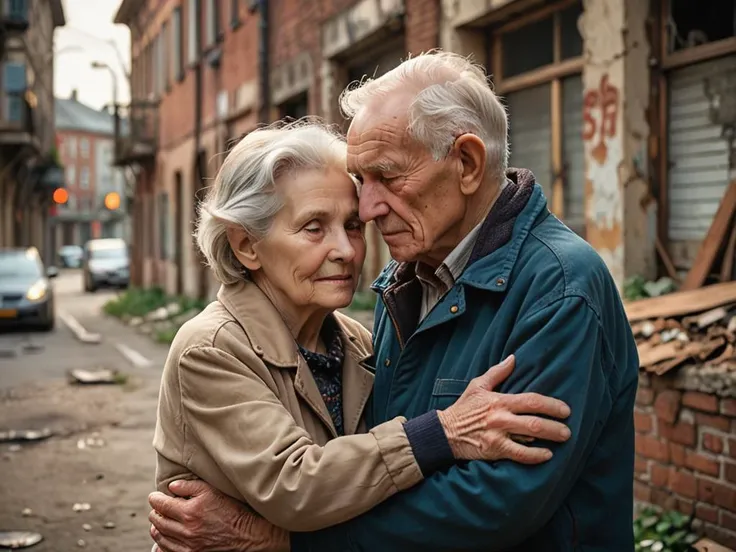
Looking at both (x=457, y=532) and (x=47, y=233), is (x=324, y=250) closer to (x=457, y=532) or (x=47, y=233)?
(x=457, y=532)

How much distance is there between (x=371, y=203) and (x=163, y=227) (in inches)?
991

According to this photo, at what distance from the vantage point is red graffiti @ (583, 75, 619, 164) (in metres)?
6.46

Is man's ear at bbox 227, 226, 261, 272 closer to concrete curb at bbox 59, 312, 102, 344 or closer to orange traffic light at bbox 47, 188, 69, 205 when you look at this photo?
concrete curb at bbox 59, 312, 102, 344

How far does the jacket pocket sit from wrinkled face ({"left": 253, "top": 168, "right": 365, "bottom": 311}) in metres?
0.42

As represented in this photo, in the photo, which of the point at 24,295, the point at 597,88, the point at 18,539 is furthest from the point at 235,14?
the point at 18,539

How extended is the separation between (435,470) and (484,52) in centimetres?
711

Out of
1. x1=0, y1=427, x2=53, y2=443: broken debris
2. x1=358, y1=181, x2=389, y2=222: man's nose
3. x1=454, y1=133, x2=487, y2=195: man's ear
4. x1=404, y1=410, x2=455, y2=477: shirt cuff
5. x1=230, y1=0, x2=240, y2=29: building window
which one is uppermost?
x1=230, y1=0, x2=240, y2=29: building window

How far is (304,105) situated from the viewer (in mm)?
14055

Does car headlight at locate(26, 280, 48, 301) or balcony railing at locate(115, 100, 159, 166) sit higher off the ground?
balcony railing at locate(115, 100, 159, 166)

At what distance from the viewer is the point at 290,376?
247 cm

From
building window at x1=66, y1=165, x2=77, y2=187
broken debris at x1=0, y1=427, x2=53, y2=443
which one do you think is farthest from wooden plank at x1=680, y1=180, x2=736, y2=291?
building window at x1=66, y1=165, x2=77, y2=187

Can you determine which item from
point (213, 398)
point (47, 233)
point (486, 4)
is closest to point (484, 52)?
point (486, 4)

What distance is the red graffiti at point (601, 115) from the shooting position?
21.2 feet

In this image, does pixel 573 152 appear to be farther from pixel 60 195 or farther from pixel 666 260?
pixel 60 195
